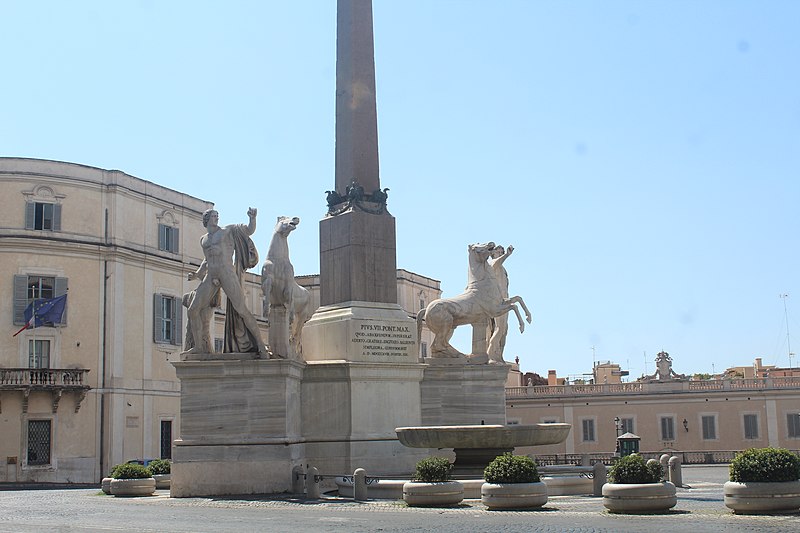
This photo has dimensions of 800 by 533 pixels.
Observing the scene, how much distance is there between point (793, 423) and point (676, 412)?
5.63 metres

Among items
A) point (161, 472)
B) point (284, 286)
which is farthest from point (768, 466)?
point (161, 472)

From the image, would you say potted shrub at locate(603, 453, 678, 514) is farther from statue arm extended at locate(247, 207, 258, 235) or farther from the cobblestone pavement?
statue arm extended at locate(247, 207, 258, 235)

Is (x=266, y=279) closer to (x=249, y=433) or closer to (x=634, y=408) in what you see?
(x=249, y=433)

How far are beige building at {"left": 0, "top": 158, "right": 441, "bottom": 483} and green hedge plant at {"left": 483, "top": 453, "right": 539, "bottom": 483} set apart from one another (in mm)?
26161

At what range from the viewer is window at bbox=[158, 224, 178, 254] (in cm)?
4847

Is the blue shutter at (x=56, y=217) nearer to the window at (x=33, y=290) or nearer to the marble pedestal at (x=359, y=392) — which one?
the window at (x=33, y=290)

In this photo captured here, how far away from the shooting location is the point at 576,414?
57875 mm

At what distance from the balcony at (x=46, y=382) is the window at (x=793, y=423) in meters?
33.6

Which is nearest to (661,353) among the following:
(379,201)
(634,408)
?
(634,408)

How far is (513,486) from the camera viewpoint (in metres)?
15.3

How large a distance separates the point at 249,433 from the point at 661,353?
4116 cm

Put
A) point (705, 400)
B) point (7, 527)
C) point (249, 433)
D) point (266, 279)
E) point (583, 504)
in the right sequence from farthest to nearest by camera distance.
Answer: point (705, 400), point (266, 279), point (249, 433), point (583, 504), point (7, 527)

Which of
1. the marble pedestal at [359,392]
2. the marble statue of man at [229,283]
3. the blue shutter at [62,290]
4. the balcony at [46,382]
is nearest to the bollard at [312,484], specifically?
the marble pedestal at [359,392]

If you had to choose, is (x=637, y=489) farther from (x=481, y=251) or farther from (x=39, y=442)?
(x=39, y=442)
